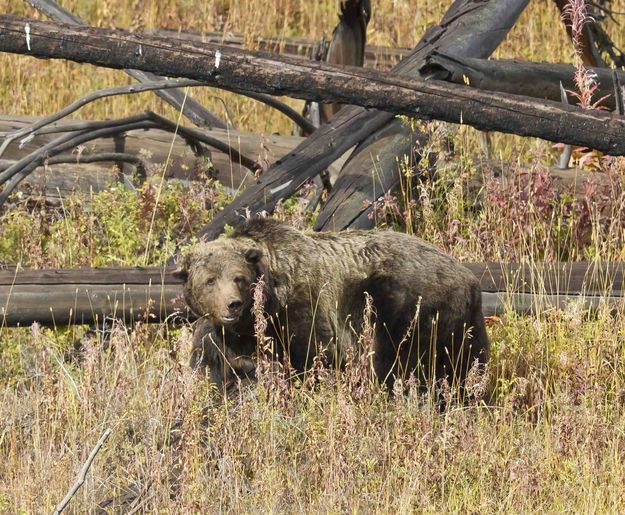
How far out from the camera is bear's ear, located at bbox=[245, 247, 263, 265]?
5707mm

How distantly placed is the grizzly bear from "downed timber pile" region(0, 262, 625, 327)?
469 millimetres

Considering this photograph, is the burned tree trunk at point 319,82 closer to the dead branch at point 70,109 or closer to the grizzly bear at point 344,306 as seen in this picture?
the grizzly bear at point 344,306

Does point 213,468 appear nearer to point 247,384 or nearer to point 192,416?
point 192,416

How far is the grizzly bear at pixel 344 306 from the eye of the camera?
578cm

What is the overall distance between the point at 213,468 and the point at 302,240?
1.58 meters

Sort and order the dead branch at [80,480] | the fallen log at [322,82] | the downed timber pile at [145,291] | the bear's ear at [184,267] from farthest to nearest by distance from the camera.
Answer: the downed timber pile at [145,291] → the bear's ear at [184,267] → the fallen log at [322,82] → the dead branch at [80,480]

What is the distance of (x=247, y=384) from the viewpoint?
5.64 m

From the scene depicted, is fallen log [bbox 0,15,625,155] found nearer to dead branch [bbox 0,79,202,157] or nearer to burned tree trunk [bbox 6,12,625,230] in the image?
burned tree trunk [bbox 6,12,625,230]

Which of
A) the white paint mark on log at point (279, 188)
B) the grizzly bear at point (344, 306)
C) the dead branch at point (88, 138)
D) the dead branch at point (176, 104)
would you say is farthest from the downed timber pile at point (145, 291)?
the dead branch at point (176, 104)

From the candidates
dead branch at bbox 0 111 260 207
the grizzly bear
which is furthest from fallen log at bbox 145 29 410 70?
the grizzly bear

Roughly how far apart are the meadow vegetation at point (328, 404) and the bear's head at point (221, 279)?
234 mm

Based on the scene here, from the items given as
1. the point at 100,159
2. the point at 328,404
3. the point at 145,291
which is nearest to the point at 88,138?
the point at 100,159

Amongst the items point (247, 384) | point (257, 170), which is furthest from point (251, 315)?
point (257, 170)

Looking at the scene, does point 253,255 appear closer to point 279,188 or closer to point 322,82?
point 322,82
